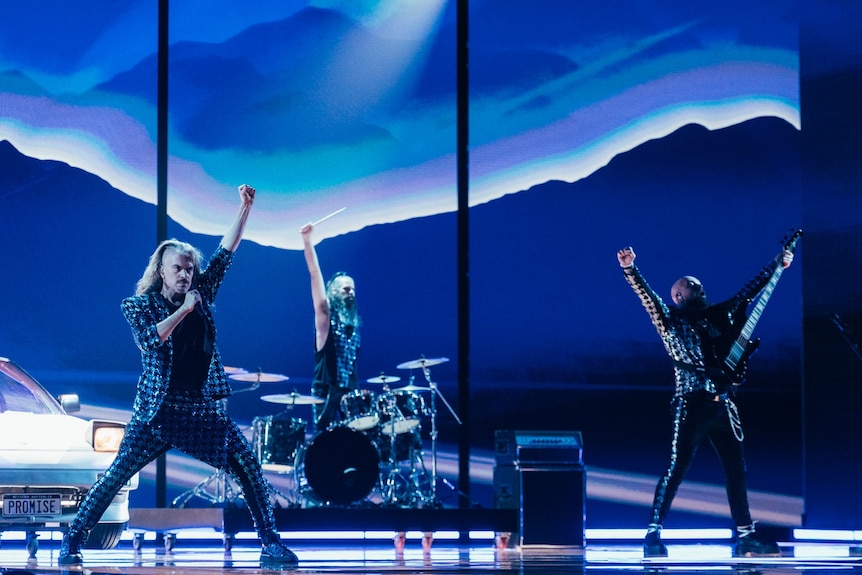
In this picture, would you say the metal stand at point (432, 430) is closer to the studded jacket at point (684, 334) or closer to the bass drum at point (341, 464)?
the bass drum at point (341, 464)

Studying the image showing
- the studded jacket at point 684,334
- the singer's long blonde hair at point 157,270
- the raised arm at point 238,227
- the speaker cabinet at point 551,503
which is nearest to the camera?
the singer's long blonde hair at point 157,270

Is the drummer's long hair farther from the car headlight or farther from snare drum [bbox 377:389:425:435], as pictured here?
the car headlight

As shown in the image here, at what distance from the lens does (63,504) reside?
620 cm

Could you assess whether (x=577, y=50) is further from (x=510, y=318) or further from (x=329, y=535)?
(x=329, y=535)

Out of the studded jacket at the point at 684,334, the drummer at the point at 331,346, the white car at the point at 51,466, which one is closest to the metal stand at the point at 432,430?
the drummer at the point at 331,346

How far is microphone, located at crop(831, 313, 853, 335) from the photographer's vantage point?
26.9ft

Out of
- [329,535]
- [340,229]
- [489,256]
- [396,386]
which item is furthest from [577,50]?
[329,535]

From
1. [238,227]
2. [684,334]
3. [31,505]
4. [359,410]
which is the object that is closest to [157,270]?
[238,227]

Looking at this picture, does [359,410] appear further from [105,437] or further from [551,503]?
[105,437]

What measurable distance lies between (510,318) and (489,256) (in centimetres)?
51

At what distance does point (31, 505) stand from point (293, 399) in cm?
251

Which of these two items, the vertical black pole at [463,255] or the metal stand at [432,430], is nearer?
the metal stand at [432,430]

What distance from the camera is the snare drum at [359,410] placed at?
325 inches

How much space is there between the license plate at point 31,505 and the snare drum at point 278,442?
2.15 m
